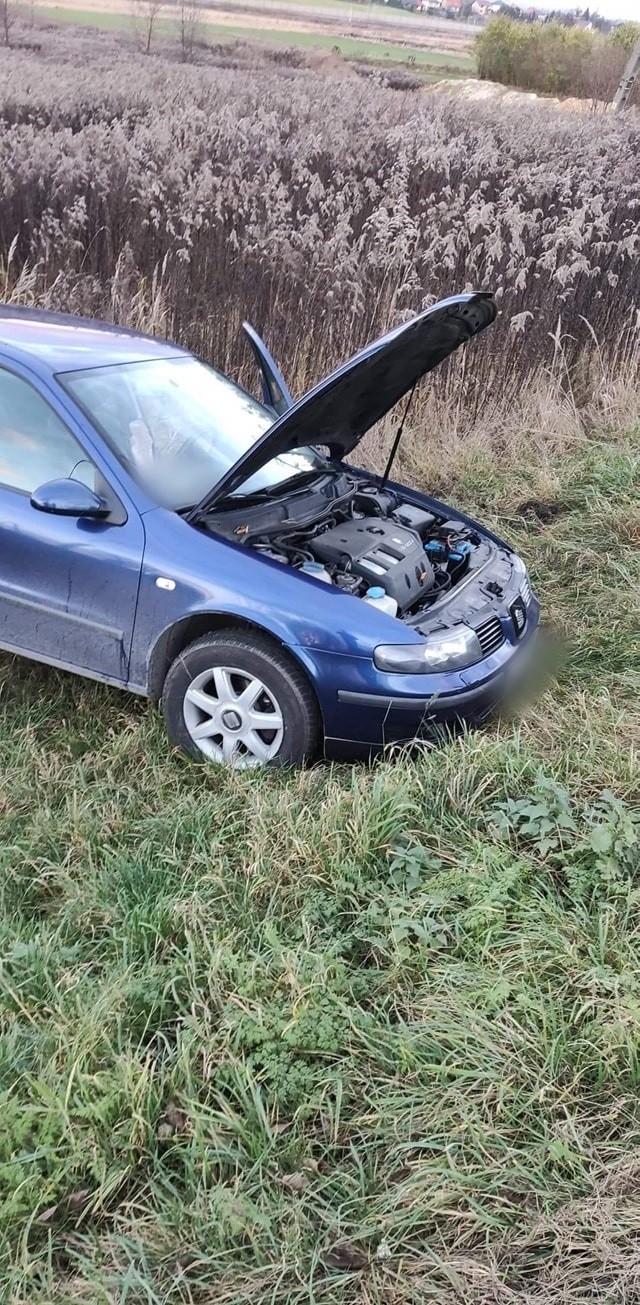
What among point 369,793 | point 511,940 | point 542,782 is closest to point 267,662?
point 369,793

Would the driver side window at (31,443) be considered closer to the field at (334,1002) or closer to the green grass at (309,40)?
the field at (334,1002)

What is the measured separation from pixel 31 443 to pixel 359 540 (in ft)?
4.44

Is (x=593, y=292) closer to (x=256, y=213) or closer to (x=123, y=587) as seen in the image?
(x=256, y=213)

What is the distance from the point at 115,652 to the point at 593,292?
5.69m

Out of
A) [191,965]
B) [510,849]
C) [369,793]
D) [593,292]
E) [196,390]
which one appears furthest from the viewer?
[593,292]

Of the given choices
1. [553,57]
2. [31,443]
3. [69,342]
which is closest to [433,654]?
[31,443]

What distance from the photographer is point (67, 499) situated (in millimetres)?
3146

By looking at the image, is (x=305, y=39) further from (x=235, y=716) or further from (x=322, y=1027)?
(x=322, y=1027)

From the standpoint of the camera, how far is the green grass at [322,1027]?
178 cm

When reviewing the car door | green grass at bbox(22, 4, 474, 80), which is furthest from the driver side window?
green grass at bbox(22, 4, 474, 80)

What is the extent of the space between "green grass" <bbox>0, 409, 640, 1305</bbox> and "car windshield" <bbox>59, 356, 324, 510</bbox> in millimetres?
1091

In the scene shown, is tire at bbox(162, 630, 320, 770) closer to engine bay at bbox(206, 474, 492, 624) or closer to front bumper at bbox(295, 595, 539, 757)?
front bumper at bbox(295, 595, 539, 757)

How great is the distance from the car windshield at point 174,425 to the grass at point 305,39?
2451cm

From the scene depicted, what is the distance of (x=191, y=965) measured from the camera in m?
2.30
